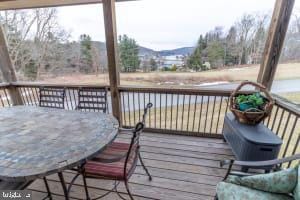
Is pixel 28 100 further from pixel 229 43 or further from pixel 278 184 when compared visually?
pixel 278 184

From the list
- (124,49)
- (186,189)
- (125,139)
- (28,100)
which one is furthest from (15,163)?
(28,100)

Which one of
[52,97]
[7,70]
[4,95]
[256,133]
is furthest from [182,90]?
[4,95]

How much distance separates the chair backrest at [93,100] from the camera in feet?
9.25

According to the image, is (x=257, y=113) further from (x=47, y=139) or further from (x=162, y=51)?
(x=47, y=139)

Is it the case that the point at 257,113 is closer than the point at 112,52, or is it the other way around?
the point at 257,113

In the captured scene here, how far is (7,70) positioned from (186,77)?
3642 millimetres

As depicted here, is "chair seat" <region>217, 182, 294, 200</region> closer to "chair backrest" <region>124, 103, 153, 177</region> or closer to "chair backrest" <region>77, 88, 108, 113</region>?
"chair backrest" <region>124, 103, 153, 177</region>

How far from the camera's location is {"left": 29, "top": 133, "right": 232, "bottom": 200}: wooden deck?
6.86ft

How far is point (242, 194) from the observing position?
4.58ft

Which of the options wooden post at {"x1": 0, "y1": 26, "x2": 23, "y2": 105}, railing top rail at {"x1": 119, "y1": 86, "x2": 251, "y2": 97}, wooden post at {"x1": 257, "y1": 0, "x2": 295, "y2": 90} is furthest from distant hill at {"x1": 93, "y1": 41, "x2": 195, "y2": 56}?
wooden post at {"x1": 0, "y1": 26, "x2": 23, "y2": 105}

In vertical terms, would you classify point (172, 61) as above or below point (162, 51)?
below

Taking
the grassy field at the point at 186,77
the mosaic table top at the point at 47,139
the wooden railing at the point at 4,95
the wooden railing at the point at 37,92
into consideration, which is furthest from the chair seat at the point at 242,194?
the wooden railing at the point at 4,95

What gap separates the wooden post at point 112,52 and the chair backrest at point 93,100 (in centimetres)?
51

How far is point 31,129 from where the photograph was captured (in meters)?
2.00
